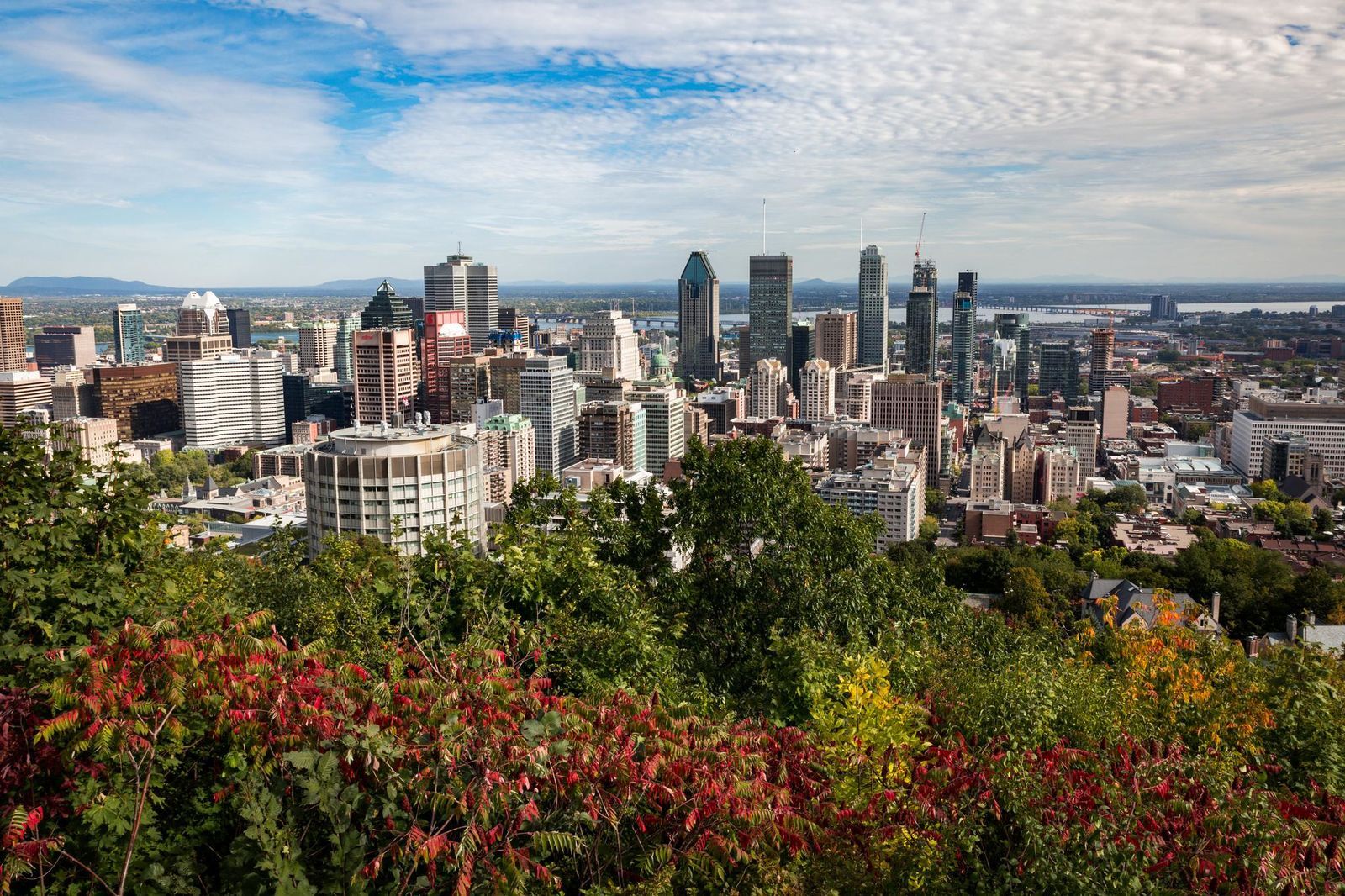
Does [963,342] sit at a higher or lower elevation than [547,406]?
higher

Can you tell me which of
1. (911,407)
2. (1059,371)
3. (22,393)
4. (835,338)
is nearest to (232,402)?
(22,393)

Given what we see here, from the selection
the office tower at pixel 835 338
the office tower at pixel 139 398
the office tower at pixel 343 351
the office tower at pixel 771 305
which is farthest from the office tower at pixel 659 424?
the office tower at pixel 771 305

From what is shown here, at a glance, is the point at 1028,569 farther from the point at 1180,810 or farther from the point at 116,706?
the point at 116,706

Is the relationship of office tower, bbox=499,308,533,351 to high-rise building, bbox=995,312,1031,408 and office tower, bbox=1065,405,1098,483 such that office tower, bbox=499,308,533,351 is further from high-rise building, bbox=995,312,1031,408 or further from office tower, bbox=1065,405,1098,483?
office tower, bbox=1065,405,1098,483

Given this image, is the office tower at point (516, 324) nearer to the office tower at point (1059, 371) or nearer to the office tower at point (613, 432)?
the office tower at point (613, 432)

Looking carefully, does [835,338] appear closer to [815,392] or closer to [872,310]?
[872,310]

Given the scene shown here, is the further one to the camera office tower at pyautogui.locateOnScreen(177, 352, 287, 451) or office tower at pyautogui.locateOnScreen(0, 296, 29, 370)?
office tower at pyautogui.locateOnScreen(0, 296, 29, 370)

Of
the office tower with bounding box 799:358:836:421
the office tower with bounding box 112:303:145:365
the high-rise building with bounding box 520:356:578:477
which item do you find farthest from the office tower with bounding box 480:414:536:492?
the office tower with bounding box 112:303:145:365
